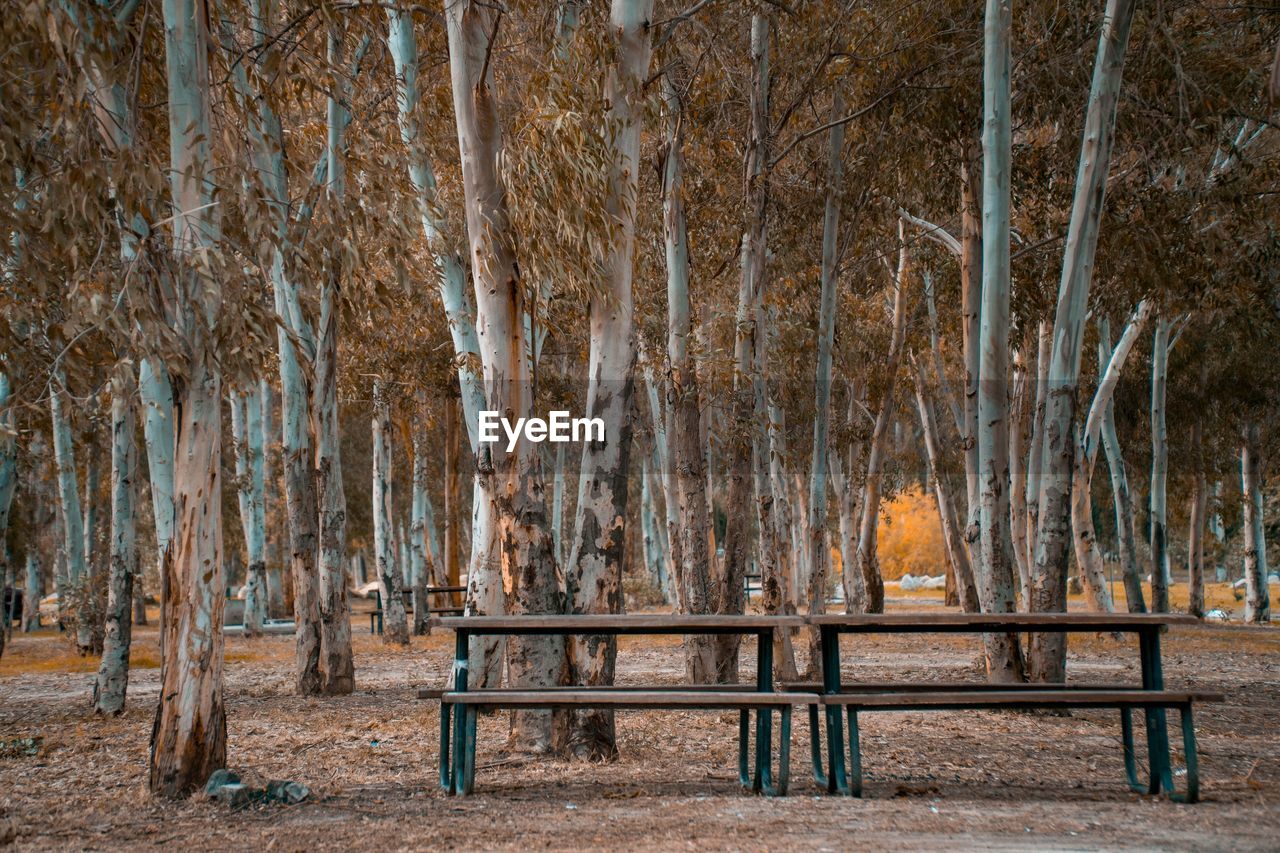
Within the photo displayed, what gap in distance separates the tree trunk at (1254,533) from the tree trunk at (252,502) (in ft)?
63.0

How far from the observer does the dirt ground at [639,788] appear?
16.7 ft

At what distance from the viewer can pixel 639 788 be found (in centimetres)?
624

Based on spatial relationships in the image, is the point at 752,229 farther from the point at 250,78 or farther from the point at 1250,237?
the point at 1250,237

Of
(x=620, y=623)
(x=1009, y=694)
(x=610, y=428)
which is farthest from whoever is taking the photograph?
(x=610, y=428)

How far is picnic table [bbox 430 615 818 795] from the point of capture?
5.71 m

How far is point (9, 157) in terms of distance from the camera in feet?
23.3

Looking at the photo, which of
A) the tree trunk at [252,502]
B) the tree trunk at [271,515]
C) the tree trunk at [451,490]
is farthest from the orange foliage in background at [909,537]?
the tree trunk at [451,490]

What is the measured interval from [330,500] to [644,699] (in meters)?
6.77

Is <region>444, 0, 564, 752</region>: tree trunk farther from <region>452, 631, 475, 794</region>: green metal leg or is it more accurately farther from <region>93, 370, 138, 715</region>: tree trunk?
<region>93, 370, 138, 715</region>: tree trunk

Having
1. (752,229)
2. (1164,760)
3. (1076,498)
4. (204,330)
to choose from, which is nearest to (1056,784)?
(1164,760)

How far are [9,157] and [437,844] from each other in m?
4.67

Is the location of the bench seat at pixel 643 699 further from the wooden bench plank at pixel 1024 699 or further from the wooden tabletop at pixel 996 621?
the wooden tabletop at pixel 996 621

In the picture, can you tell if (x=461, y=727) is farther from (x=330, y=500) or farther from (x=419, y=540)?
(x=419, y=540)

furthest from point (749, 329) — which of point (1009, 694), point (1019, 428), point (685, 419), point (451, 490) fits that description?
point (451, 490)
